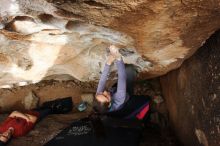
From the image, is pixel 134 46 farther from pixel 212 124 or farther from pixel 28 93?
pixel 28 93

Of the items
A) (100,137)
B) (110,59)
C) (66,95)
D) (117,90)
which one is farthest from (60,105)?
(110,59)

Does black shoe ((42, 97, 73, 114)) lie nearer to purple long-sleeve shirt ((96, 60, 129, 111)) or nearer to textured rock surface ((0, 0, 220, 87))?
textured rock surface ((0, 0, 220, 87))

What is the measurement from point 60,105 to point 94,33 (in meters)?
2.01

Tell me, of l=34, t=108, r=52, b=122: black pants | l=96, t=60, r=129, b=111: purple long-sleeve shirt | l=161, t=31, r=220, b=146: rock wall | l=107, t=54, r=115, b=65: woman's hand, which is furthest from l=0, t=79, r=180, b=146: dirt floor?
l=107, t=54, r=115, b=65: woman's hand

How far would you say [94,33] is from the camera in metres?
2.95

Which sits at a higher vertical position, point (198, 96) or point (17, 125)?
point (198, 96)

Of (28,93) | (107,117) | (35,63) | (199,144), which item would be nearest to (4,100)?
(28,93)

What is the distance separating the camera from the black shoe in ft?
15.3

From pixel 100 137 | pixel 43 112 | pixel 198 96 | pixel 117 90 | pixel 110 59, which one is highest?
pixel 110 59

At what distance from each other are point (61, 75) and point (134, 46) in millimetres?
1620

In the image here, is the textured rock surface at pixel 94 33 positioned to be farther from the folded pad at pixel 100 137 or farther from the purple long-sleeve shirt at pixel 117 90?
the folded pad at pixel 100 137

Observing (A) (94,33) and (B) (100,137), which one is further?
(B) (100,137)

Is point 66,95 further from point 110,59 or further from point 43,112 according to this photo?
point 110,59

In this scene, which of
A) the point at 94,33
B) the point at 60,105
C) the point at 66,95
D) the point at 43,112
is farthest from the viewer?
the point at 66,95
